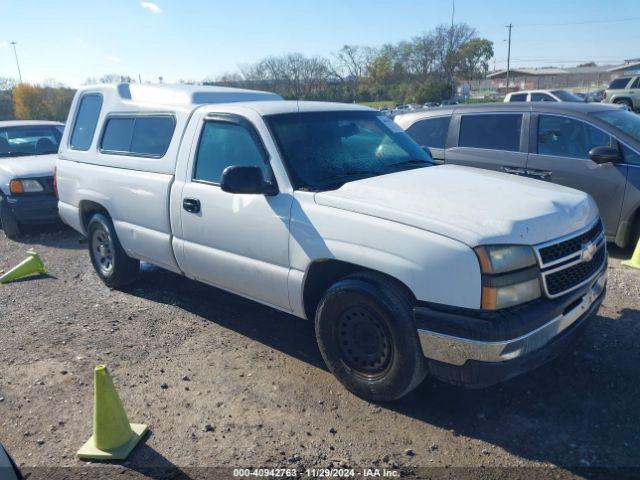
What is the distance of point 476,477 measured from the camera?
271 centimetres

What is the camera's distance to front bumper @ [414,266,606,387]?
274 centimetres

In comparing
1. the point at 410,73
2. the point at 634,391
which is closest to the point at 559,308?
the point at 634,391

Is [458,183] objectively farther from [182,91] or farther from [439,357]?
[182,91]

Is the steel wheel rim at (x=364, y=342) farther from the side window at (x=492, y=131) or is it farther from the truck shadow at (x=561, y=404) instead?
the side window at (x=492, y=131)

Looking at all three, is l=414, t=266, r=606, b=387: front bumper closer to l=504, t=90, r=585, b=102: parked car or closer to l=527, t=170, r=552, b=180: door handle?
l=527, t=170, r=552, b=180: door handle

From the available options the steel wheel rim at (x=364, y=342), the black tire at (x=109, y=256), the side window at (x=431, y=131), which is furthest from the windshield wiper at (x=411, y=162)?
the black tire at (x=109, y=256)

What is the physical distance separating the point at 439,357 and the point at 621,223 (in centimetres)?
388

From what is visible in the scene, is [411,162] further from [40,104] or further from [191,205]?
[40,104]

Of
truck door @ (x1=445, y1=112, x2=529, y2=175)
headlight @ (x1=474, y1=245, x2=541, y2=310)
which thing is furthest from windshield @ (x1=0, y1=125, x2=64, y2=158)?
headlight @ (x1=474, y1=245, x2=541, y2=310)

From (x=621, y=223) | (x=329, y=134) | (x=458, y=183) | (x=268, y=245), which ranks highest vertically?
(x=329, y=134)

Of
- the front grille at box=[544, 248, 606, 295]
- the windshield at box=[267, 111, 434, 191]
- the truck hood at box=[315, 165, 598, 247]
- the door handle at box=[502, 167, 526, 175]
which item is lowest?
the front grille at box=[544, 248, 606, 295]

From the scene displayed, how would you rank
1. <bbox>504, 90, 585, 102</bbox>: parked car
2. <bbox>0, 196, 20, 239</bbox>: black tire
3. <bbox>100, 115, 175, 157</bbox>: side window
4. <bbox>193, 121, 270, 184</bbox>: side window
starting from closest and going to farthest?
1. <bbox>193, 121, 270, 184</bbox>: side window
2. <bbox>100, 115, 175, 157</bbox>: side window
3. <bbox>0, 196, 20, 239</bbox>: black tire
4. <bbox>504, 90, 585, 102</bbox>: parked car

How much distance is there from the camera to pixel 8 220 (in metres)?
8.12

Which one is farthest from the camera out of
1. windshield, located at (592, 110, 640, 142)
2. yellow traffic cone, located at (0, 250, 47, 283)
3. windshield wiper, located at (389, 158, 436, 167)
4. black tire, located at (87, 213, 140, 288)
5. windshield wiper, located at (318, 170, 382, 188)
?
yellow traffic cone, located at (0, 250, 47, 283)
